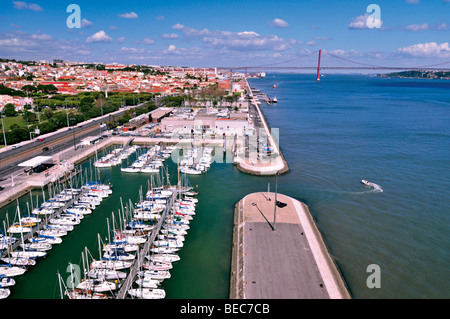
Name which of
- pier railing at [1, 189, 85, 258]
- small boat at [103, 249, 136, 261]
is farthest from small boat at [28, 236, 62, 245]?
small boat at [103, 249, 136, 261]

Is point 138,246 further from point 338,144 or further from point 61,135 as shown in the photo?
point 338,144

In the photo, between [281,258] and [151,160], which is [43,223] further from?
[281,258]

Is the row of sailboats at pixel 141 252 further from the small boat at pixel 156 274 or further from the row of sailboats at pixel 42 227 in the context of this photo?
the row of sailboats at pixel 42 227

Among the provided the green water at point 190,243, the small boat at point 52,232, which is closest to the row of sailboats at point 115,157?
the green water at point 190,243

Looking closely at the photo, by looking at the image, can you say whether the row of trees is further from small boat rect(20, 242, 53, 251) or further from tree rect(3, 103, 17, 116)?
small boat rect(20, 242, 53, 251)

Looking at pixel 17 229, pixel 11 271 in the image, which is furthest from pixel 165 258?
pixel 17 229

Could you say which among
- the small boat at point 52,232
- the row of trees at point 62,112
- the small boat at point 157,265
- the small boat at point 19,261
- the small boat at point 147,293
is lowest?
the small boat at point 147,293
